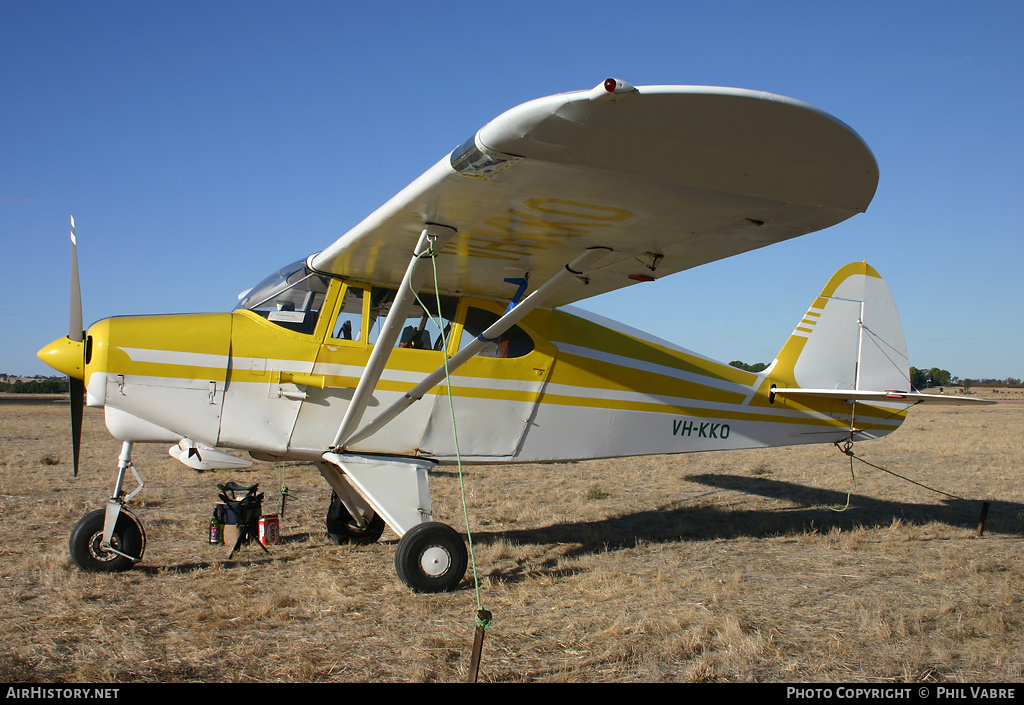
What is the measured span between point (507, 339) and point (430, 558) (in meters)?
2.18

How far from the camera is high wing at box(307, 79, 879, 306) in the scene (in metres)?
2.70

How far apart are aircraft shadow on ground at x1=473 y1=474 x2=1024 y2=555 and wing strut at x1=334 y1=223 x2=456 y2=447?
7.36 feet

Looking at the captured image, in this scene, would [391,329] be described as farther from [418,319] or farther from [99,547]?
[99,547]

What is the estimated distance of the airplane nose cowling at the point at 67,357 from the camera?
510 centimetres

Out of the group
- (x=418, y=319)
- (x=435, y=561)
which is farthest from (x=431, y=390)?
(x=435, y=561)

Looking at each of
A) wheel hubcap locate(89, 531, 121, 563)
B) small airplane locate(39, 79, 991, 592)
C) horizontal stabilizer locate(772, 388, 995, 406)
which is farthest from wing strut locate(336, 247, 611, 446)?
horizontal stabilizer locate(772, 388, 995, 406)

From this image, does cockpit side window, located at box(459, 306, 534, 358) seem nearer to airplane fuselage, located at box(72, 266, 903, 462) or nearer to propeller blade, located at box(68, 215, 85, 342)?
airplane fuselage, located at box(72, 266, 903, 462)

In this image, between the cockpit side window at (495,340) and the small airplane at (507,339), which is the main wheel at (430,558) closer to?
the small airplane at (507,339)

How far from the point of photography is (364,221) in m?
4.71

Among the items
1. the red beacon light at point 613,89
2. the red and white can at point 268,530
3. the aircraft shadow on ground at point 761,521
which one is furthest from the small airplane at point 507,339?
the aircraft shadow on ground at point 761,521

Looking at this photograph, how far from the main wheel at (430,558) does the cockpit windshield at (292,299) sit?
78.0 inches

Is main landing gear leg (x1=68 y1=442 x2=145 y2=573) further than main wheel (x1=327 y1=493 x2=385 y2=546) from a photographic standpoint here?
No

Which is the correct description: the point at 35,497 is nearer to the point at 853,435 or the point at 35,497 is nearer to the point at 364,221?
the point at 364,221
